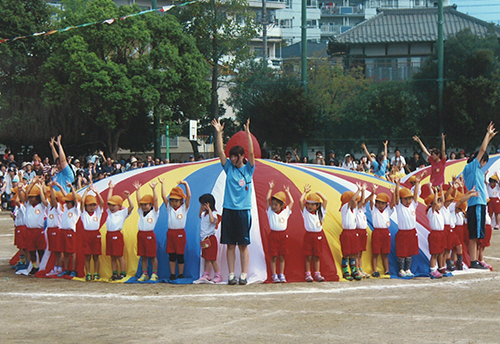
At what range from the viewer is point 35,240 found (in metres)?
9.68

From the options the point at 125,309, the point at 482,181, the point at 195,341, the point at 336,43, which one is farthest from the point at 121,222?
the point at 336,43

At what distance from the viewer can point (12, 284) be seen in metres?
8.77

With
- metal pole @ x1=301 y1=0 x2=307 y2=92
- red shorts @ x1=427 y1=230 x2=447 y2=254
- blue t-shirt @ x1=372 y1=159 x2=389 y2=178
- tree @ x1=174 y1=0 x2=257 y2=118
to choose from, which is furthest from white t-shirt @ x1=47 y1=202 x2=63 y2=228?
tree @ x1=174 y1=0 x2=257 y2=118

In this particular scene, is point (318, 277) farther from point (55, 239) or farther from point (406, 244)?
point (55, 239)

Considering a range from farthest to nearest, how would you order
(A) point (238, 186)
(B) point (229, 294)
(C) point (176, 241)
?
(C) point (176, 241) < (A) point (238, 186) < (B) point (229, 294)

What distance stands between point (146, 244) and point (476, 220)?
4.75m

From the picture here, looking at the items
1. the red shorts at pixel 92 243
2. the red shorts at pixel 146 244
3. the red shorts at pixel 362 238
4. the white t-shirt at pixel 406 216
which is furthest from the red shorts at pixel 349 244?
the red shorts at pixel 92 243

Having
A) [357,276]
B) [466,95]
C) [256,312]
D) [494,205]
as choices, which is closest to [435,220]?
[357,276]

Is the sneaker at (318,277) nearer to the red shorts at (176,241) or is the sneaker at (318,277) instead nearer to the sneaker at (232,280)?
the sneaker at (232,280)

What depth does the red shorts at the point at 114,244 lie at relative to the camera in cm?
873

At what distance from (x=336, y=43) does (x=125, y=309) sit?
34474mm

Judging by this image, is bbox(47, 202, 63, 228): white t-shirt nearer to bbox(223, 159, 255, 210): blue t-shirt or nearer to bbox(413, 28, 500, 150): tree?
bbox(223, 159, 255, 210): blue t-shirt

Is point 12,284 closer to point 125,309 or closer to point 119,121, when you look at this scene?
point 125,309

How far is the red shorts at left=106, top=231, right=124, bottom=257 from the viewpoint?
8727mm
